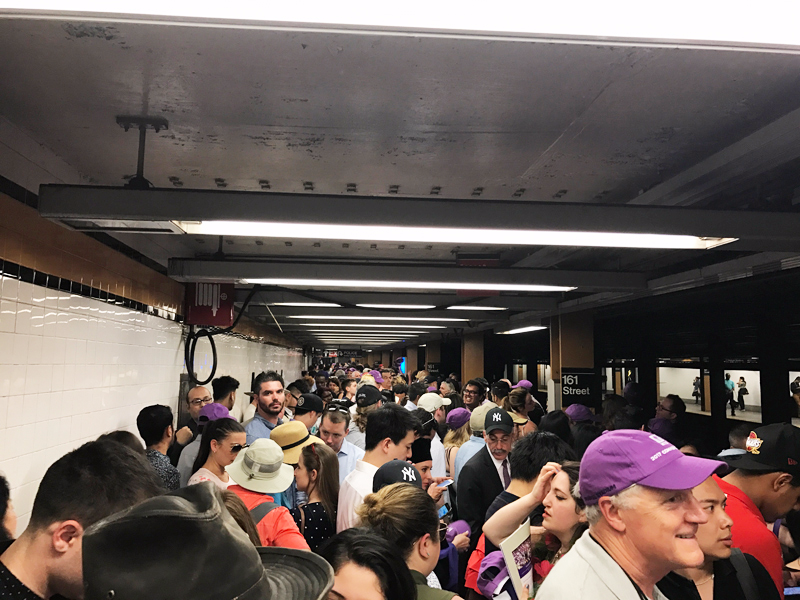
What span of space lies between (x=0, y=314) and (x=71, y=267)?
3.74 feet

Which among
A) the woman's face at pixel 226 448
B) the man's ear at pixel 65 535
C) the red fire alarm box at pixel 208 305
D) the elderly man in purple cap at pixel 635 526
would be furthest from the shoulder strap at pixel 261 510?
the red fire alarm box at pixel 208 305

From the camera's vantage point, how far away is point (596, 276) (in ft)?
20.0

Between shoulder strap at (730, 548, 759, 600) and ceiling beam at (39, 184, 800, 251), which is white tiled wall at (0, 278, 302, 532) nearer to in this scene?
ceiling beam at (39, 184, 800, 251)

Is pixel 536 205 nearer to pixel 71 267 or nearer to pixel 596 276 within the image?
pixel 596 276

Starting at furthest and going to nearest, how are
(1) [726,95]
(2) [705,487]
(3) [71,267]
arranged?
(3) [71,267], (1) [726,95], (2) [705,487]

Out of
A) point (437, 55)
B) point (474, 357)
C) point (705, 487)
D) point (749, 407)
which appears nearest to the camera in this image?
point (705, 487)

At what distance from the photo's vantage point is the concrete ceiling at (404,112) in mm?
2605

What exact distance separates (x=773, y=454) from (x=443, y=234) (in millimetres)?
2058

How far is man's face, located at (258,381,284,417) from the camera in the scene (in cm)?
546

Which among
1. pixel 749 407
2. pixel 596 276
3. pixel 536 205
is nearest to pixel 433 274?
A: pixel 596 276

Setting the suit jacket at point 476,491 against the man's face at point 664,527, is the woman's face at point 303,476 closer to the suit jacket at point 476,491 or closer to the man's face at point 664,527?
the suit jacket at point 476,491

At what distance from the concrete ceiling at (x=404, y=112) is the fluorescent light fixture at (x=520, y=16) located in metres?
0.28

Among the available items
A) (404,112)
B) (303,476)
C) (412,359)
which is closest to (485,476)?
(303,476)

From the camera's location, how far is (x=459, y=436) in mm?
5715
